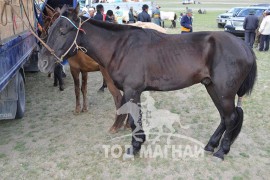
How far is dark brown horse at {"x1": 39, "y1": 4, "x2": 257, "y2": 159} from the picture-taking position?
10.8 ft

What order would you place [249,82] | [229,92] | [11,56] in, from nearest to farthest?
1. [229,92]
2. [249,82]
3. [11,56]

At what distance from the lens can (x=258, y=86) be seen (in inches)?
267

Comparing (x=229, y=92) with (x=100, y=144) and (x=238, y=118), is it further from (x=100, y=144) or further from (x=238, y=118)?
(x=100, y=144)

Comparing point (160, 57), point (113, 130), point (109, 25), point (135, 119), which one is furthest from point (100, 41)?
point (113, 130)

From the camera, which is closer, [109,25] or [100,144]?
[109,25]

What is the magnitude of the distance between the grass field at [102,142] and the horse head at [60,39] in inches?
49.8

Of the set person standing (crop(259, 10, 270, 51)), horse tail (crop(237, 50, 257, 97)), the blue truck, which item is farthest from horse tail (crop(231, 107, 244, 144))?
person standing (crop(259, 10, 270, 51))

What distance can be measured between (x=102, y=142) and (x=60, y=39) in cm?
170

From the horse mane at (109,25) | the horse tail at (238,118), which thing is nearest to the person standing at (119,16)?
the horse mane at (109,25)

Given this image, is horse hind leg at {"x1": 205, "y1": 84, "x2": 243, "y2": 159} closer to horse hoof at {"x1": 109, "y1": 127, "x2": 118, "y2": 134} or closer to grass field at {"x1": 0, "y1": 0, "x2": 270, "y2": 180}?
grass field at {"x1": 0, "y1": 0, "x2": 270, "y2": 180}

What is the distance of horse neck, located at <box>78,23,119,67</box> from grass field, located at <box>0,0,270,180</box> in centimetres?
136

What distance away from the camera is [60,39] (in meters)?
3.20

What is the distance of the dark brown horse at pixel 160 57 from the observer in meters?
3.29

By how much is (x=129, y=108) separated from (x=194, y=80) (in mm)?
882
